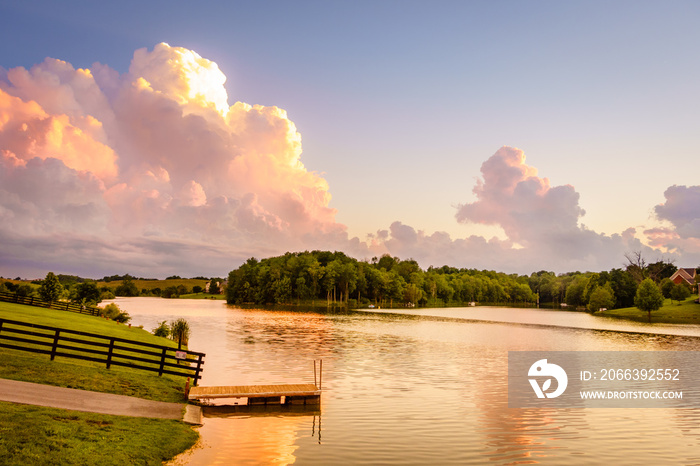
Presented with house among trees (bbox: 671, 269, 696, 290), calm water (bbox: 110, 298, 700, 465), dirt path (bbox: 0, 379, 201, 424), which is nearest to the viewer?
calm water (bbox: 110, 298, 700, 465)

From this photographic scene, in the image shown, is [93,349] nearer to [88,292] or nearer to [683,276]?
[88,292]

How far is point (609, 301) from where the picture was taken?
172m

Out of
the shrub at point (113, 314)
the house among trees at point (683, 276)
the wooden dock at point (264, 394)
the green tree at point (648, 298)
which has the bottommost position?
the wooden dock at point (264, 394)

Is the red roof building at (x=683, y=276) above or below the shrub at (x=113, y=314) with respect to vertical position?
above

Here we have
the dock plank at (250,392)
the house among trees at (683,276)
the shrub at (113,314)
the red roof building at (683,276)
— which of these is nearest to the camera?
the dock plank at (250,392)

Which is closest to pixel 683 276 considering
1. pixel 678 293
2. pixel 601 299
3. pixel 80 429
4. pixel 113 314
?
Result: pixel 601 299

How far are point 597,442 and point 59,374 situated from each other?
26.3m

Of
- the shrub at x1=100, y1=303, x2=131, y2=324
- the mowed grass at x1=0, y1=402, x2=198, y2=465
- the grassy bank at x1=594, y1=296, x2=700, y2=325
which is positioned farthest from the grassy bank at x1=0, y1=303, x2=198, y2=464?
the grassy bank at x1=594, y1=296, x2=700, y2=325

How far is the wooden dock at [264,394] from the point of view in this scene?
2636cm

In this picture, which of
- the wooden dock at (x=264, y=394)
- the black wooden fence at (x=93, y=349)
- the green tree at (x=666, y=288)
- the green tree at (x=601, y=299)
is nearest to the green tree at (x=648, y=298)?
the green tree at (x=666, y=288)

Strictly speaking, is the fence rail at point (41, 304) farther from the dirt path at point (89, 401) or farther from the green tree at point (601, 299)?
the green tree at point (601, 299)

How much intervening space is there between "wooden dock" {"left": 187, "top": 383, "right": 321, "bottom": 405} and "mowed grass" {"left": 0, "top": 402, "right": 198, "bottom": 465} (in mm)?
5721

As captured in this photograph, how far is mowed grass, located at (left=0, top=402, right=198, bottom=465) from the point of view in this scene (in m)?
14.6

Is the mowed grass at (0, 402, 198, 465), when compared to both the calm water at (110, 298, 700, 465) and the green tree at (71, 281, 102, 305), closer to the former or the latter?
the calm water at (110, 298, 700, 465)
